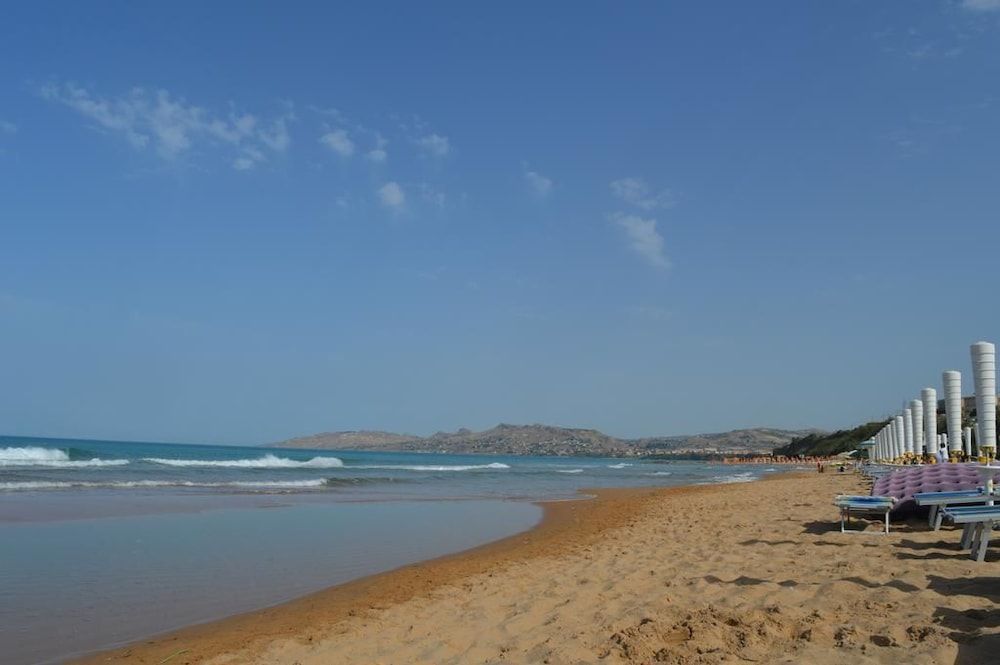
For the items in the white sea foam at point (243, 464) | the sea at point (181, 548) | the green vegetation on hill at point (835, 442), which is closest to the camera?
the sea at point (181, 548)

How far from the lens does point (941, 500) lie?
836 cm

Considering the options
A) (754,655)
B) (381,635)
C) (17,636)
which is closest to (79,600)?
(17,636)

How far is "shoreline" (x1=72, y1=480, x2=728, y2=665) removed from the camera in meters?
6.01

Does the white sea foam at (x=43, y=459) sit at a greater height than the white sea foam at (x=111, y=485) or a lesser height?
lesser

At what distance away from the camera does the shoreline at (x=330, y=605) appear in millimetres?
6012

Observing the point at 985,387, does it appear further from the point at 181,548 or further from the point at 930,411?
the point at 181,548

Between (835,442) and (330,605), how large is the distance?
104 meters

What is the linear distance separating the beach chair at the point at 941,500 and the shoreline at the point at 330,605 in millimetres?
4993

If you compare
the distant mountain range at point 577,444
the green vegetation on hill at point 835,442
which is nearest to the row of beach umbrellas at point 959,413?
the green vegetation on hill at point 835,442

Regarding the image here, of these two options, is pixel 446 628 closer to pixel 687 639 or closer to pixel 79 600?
pixel 687 639

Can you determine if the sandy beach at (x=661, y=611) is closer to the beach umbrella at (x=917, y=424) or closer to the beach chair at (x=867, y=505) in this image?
the beach chair at (x=867, y=505)

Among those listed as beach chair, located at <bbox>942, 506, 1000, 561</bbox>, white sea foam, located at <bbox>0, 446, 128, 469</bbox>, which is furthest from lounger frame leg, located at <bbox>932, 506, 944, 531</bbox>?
white sea foam, located at <bbox>0, 446, 128, 469</bbox>

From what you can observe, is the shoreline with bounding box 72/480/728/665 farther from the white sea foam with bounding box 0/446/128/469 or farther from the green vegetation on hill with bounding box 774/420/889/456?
the green vegetation on hill with bounding box 774/420/889/456

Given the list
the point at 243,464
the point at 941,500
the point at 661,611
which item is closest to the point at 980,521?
the point at 941,500
